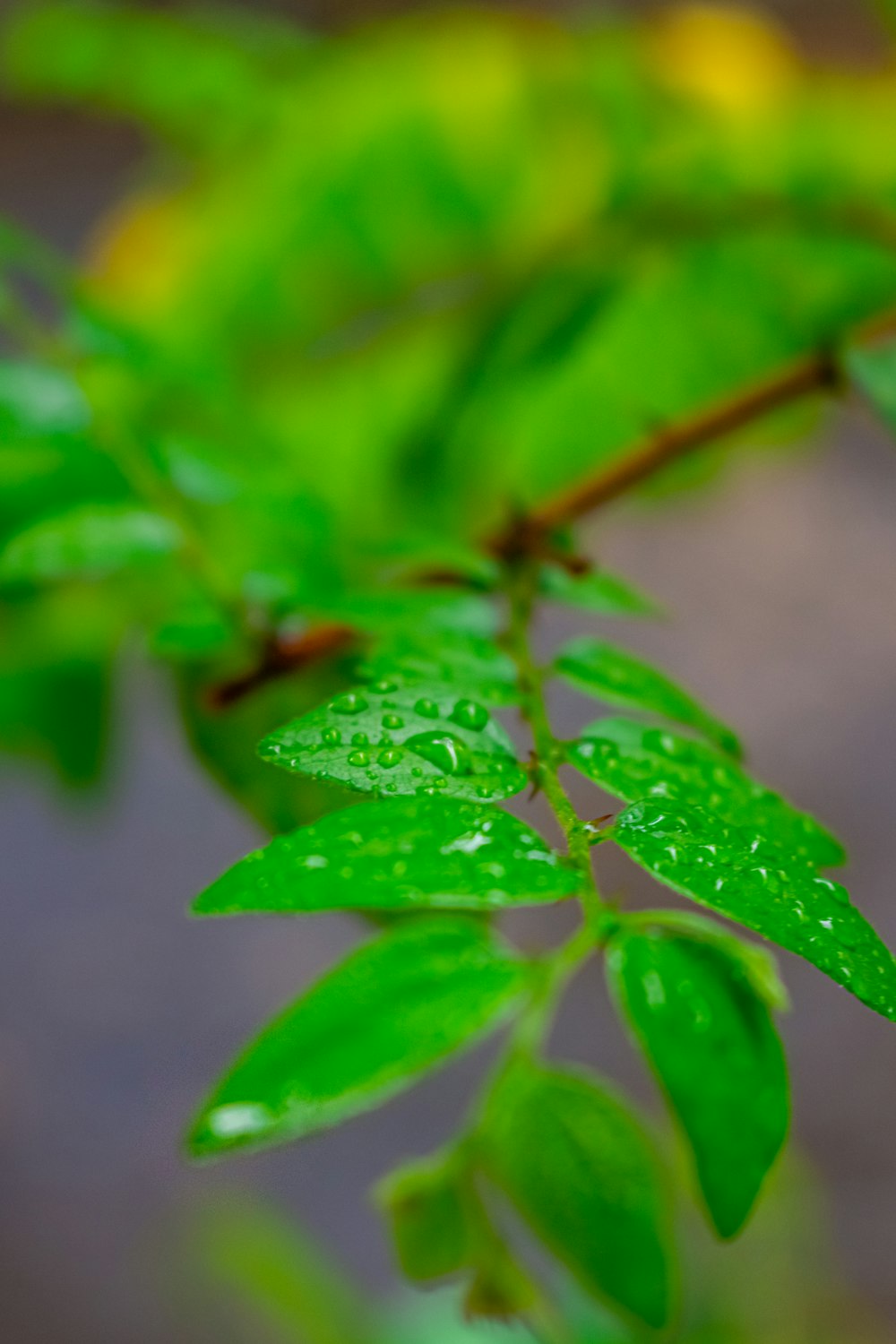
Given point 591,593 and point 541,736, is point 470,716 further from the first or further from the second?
point 591,593

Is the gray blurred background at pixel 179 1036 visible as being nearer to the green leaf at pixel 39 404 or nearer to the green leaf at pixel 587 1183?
the green leaf at pixel 39 404

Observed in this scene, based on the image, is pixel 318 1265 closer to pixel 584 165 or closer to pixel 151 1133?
pixel 151 1133

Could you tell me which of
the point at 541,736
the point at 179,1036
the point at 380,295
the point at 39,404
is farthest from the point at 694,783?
the point at 179,1036

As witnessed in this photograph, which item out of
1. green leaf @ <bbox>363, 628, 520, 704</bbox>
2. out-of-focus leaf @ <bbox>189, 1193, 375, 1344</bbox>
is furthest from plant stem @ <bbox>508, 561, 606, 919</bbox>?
out-of-focus leaf @ <bbox>189, 1193, 375, 1344</bbox>

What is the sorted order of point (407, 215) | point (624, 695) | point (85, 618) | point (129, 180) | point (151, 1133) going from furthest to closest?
point (129, 180) → point (151, 1133) → point (407, 215) → point (85, 618) → point (624, 695)

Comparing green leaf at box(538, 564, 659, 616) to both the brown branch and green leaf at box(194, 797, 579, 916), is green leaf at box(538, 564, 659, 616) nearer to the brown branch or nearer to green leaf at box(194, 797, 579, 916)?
the brown branch

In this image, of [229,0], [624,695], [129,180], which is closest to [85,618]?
[624,695]

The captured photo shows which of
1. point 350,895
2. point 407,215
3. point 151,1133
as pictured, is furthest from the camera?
point 151,1133
